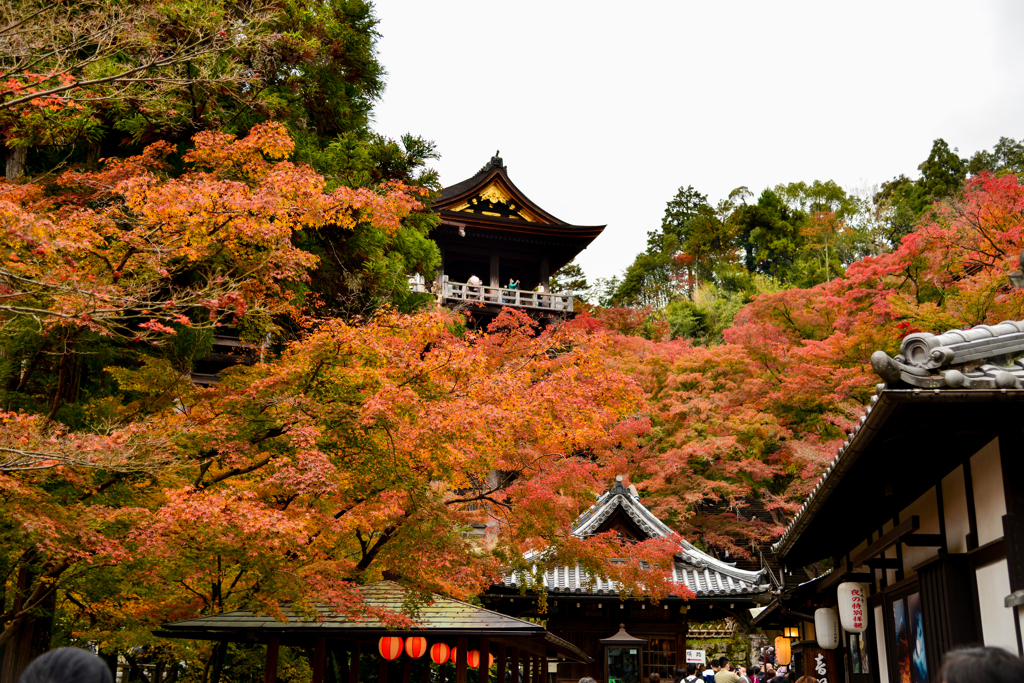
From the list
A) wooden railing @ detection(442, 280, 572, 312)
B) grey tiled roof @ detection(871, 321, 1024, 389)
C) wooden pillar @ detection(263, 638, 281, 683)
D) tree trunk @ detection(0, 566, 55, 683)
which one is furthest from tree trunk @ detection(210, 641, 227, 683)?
wooden railing @ detection(442, 280, 572, 312)

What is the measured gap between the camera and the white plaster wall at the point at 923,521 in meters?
6.36

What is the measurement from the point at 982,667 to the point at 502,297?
29.1 metres

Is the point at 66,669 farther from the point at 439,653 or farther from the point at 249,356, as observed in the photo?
the point at 249,356

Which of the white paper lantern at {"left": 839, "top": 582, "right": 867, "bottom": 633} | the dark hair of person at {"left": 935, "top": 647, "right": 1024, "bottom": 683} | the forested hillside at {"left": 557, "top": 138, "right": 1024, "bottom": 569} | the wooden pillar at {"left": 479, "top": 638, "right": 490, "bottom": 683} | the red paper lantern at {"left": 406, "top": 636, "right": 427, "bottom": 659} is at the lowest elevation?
the wooden pillar at {"left": 479, "top": 638, "right": 490, "bottom": 683}

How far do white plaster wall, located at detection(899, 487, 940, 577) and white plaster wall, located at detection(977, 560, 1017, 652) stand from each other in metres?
0.94

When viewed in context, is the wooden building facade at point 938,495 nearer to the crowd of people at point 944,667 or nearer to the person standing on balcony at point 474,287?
the crowd of people at point 944,667

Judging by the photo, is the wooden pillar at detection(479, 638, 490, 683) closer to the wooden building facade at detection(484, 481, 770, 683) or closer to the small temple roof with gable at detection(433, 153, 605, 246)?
the wooden building facade at detection(484, 481, 770, 683)

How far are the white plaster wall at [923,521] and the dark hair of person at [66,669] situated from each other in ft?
19.7

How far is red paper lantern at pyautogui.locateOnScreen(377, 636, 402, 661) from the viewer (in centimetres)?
944

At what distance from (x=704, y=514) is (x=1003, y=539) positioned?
2124 centimetres

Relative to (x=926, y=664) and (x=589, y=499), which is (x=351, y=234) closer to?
(x=589, y=499)

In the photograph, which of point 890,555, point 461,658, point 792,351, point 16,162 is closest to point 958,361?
point 890,555

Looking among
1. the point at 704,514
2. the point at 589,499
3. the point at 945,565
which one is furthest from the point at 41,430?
the point at 704,514

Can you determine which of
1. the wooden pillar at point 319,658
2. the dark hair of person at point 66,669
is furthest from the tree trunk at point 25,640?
the dark hair of person at point 66,669
